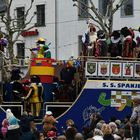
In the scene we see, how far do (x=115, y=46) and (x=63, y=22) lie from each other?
23.1m

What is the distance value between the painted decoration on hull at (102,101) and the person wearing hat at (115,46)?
1085mm

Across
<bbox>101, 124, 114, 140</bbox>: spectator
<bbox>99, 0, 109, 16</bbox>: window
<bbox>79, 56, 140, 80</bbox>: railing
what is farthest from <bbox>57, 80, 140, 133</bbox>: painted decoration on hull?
<bbox>99, 0, 109, 16</bbox>: window

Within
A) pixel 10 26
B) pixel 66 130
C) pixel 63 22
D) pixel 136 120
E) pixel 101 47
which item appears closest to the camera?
pixel 66 130

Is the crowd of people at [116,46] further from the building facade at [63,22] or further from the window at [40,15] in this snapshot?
the window at [40,15]

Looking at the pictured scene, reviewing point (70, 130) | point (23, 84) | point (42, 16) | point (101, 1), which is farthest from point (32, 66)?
point (42, 16)

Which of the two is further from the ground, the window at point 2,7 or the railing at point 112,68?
the window at point 2,7

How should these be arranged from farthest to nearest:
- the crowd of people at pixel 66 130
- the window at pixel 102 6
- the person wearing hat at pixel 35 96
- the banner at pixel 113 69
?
the window at pixel 102 6 → the person wearing hat at pixel 35 96 → the banner at pixel 113 69 → the crowd of people at pixel 66 130

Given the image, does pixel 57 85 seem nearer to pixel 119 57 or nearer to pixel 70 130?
pixel 119 57

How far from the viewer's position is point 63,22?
43.8 meters

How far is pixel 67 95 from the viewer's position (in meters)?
21.0

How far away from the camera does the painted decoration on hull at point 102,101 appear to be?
20.0 metres

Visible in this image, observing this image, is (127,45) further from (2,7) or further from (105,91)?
(2,7)

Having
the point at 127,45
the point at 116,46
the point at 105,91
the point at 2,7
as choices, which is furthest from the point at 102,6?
the point at 105,91

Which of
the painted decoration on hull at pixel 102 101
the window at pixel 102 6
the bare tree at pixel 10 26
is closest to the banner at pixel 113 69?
the painted decoration on hull at pixel 102 101
